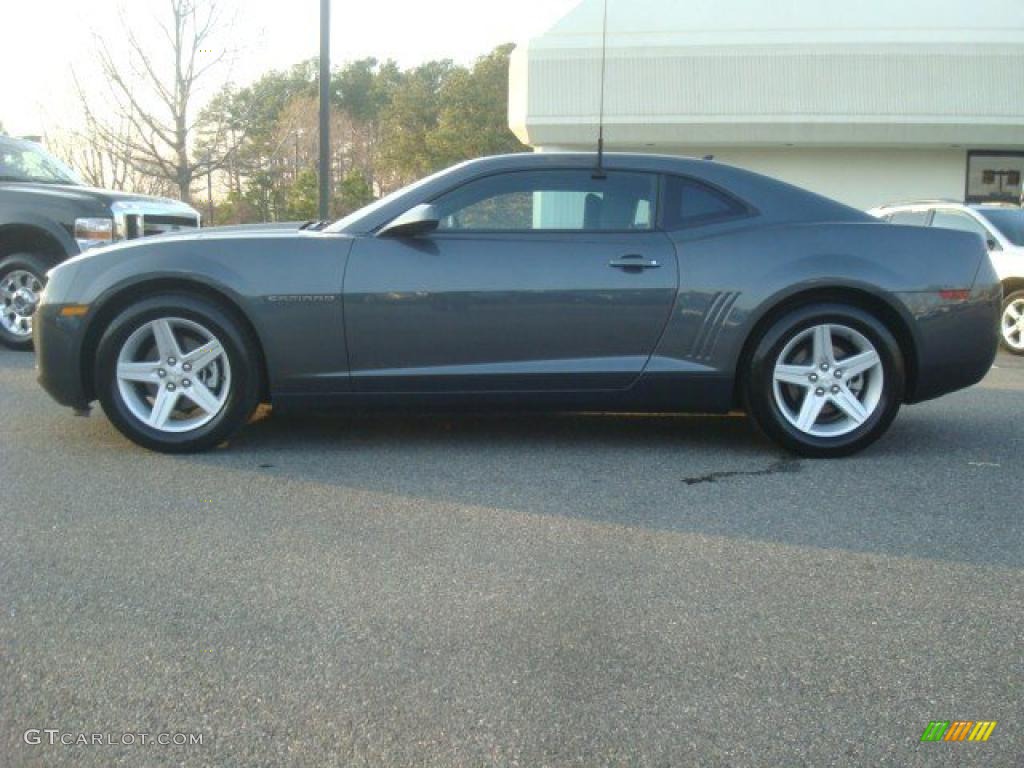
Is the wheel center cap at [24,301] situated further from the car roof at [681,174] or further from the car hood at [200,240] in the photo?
the car roof at [681,174]

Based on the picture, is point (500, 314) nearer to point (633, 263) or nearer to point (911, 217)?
point (633, 263)

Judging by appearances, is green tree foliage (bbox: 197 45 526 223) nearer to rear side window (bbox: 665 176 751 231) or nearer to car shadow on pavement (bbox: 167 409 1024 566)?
car shadow on pavement (bbox: 167 409 1024 566)

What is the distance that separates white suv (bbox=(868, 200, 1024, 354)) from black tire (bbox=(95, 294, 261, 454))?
7.09m

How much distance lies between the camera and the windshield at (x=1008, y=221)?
1176 cm

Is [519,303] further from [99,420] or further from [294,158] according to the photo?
[294,158]

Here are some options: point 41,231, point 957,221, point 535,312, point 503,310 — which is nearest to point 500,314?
point 503,310

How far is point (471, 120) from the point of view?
137ft

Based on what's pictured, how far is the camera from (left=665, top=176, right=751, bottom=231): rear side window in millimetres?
6031

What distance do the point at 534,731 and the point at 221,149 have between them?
2637cm

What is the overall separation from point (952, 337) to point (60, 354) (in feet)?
14.5

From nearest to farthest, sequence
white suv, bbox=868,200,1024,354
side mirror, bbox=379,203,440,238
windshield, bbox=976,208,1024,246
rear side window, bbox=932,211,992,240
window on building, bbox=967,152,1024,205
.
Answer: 1. side mirror, bbox=379,203,440,238
2. white suv, bbox=868,200,1024,354
3. windshield, bbox=976,208,1024,246
4. rear side window, bbox=932,211,992,240
5. window on building, bbox=967,152,1024,205

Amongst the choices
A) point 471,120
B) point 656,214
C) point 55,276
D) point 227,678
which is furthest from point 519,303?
point 471,120

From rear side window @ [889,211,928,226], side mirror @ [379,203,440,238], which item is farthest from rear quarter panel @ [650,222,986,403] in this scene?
rear side window @ [889,211,928,226]

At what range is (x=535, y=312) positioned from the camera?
229 inches
